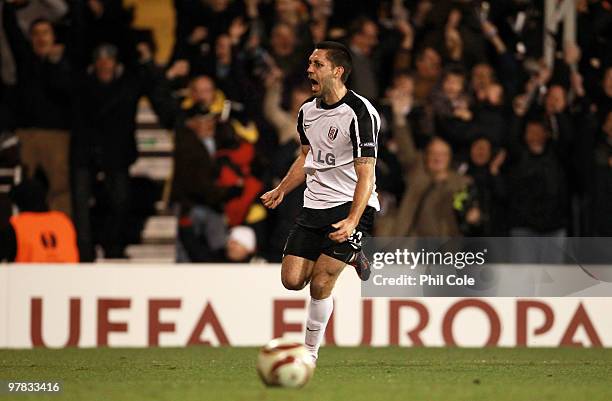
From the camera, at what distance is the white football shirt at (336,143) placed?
8734 millimetres

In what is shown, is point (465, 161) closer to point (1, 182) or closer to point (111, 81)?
point (111, 81)

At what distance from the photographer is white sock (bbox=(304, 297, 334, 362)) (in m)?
9.04

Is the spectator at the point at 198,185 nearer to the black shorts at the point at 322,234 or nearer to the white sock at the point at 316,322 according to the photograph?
the black shorts at the point at 322,234

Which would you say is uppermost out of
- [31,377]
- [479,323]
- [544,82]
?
[544,82]

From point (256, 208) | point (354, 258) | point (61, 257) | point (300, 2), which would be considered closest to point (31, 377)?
point (354, 258)

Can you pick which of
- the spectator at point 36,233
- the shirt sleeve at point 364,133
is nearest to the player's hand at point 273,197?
the shirt sleeve at point 364,133

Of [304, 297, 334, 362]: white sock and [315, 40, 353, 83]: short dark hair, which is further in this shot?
[304, 297, 334, 362]: white sock

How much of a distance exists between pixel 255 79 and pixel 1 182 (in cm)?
305

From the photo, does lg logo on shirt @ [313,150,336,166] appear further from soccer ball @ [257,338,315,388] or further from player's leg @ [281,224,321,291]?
soccer ball @ [257,338,315,388]

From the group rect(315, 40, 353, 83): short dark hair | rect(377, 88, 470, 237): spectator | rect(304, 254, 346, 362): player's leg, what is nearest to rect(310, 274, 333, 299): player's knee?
rect(304, 254, 346, 362): player's leg

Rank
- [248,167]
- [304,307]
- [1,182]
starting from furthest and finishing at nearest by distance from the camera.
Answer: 1. [1,182]
2. [248,167]
3. [304,307]

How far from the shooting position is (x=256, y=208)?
13.5 m

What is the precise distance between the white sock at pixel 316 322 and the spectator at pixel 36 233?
418 cm

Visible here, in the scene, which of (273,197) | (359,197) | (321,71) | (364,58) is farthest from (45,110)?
(359,197)
